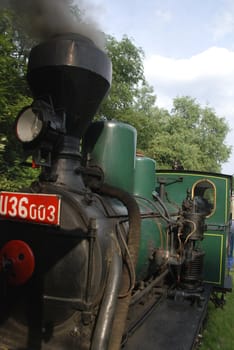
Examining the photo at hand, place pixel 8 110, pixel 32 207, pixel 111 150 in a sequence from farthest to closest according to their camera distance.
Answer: pixel 8 110, pixel 111 150, pixel 32 207

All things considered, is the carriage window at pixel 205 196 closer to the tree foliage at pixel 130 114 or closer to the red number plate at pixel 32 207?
the tree foliage at pixel 130 114

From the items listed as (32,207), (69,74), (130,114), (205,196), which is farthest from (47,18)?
(130,114)

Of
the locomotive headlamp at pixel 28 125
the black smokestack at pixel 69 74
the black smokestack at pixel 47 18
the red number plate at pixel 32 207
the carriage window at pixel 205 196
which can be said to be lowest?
the red number plate at pixel 32 207

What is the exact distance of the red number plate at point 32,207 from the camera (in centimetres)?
201

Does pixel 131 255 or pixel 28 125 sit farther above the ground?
pixel 28 125

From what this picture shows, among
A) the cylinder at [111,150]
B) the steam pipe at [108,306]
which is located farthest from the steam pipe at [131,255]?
the cylinder at [111,150]

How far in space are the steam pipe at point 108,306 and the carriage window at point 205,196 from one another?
3.57 m

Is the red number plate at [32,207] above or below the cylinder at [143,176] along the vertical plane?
below

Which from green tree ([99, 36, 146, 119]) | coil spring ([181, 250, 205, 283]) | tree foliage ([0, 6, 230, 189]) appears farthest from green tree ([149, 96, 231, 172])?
coil spring ([181, 250, 205, 283])

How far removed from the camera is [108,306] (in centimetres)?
228

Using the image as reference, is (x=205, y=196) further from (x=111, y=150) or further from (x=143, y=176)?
(x=111, y=150)

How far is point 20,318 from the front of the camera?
261 cm

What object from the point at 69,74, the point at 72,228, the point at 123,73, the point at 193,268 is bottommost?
the point at 193,268

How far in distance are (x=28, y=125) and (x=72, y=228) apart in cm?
81
